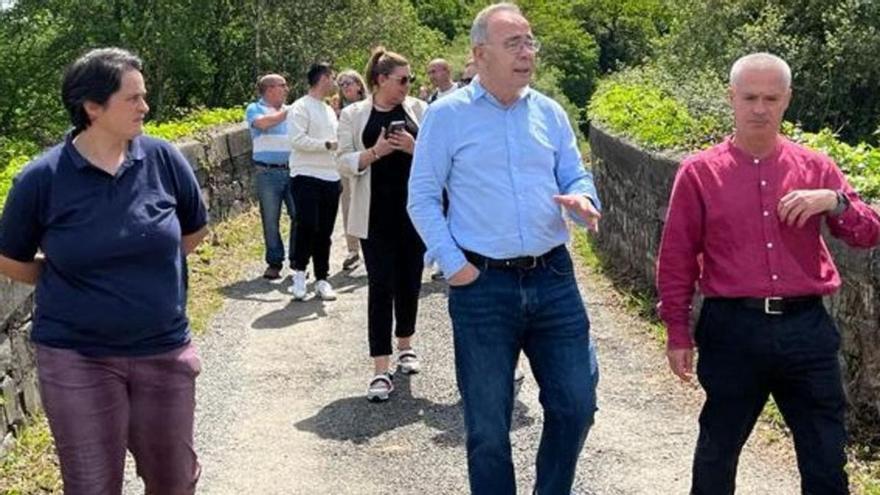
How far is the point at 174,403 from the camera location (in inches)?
157

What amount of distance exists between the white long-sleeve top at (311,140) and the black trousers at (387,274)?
9.21 feet

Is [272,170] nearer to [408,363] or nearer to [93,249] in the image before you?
[408,363]

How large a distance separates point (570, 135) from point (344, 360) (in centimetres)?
370

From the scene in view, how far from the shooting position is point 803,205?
12.4 feet

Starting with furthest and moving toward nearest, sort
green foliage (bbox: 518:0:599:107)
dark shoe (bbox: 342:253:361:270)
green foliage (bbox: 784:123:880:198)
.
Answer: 1. green foliage (bbox: 518:0:599:107)
2. dark shoe (bbox: 342:253:361:270)
3. green foliage (bbox: 784:123:880:198)

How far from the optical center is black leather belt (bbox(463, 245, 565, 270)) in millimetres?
4168

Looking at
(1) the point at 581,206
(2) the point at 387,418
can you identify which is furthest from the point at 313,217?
(1) the point at 581,206

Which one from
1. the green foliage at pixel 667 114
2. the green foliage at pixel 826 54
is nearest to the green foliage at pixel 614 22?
the green foliage at pixel 826 54

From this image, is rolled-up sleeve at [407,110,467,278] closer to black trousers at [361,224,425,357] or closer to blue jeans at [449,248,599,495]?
blue jeans at [449,248,599,495]

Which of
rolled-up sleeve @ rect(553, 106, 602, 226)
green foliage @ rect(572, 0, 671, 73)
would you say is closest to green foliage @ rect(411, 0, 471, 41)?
green foliage @ rect(572, 0, 671, 73)

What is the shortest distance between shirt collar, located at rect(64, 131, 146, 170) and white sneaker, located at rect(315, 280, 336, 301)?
5.69 m

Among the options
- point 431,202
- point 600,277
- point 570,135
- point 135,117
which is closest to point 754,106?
point 570,135

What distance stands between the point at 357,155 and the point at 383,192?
0.81 ft

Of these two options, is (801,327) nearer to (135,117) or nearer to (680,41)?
(135,117)
